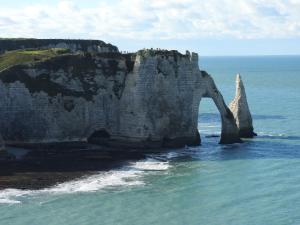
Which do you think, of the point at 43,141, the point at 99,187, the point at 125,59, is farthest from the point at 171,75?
the point at 99,187

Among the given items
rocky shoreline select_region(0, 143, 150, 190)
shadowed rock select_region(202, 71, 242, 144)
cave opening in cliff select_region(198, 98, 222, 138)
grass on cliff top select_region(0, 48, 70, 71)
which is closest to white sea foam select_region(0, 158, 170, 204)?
rocky shoreline select_region(0, 143, 150, 190)

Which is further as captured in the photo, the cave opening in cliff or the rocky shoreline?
the cave opening in cliff

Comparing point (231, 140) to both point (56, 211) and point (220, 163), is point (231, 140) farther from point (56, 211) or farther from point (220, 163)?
point (56, 211)

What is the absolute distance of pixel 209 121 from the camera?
104188 millimetres

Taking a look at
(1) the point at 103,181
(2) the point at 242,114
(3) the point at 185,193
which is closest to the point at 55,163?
(1) the point at 103,181

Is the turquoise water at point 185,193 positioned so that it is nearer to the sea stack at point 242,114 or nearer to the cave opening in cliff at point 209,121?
the sea stack at point 242,114

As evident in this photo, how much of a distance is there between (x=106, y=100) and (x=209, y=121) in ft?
104

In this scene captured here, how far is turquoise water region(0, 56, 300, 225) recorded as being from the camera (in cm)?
4519

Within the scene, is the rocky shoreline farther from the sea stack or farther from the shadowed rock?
the sea stack

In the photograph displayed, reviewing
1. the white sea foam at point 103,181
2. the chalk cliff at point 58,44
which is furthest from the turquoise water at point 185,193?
the chalk cliff at point 58,44

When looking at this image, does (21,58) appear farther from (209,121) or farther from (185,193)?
(209,121)

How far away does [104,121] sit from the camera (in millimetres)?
76875

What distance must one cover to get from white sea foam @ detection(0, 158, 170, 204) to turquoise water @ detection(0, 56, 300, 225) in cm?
3

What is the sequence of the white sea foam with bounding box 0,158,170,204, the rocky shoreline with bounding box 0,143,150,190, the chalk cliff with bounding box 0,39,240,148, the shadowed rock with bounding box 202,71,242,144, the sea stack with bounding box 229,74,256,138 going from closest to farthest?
the white sea foam with bounding box 0,158,170,204 → the rocky shoreline with bounding box 0,143,150,190 → the chalk cliff with bounding box 0,39,240,148 → the shadowed rock with bounding box 202,71,242,144 → the sea stack with bounding box 229,74,256,138
